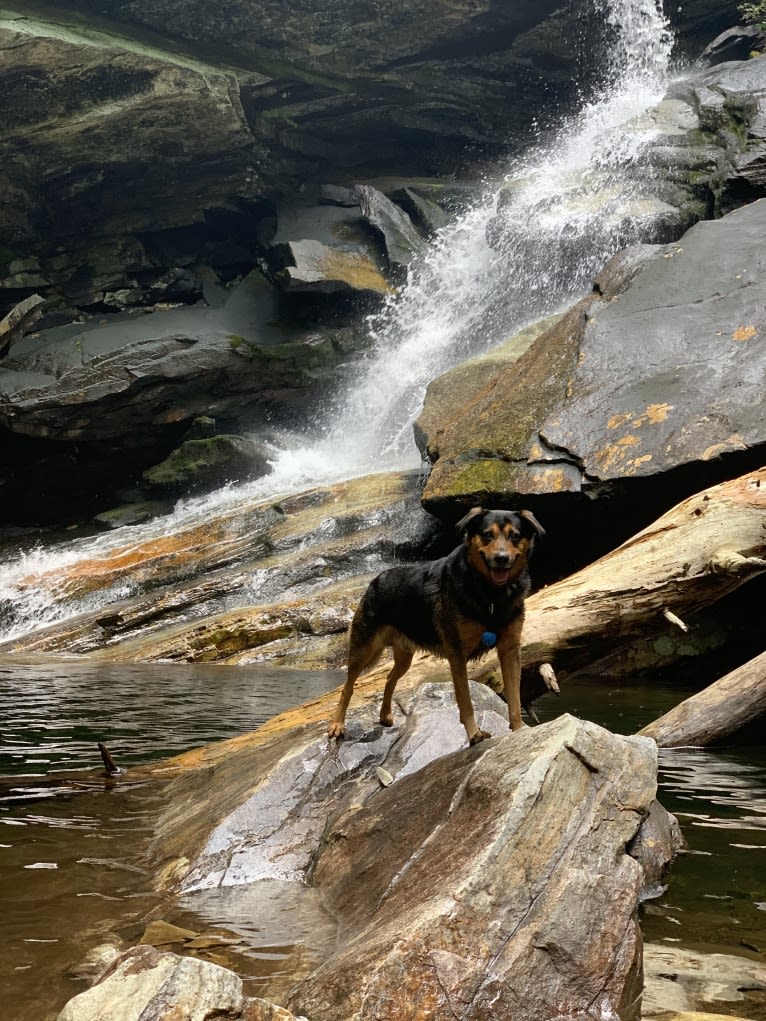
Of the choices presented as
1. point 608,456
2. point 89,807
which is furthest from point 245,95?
point 89,807

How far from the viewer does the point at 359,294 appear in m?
27.0

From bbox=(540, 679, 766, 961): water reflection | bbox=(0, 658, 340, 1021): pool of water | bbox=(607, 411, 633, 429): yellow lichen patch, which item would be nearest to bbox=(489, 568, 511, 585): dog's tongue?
bbox=(540, 679, 766, 961): water reflection

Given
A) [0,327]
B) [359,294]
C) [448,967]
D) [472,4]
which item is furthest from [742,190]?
[448,967]

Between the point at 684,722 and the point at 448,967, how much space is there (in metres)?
4.77

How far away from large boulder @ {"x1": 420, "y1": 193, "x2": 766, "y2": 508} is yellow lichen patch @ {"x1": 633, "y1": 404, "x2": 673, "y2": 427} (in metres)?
0.01

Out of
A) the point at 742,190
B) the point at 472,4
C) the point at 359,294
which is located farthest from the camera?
the point at 472,4

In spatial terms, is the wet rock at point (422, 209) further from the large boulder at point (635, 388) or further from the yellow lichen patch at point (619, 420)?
the yellow lichen patch at point (619, 420)

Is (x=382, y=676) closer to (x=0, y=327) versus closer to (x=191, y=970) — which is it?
(x=191, y=970)

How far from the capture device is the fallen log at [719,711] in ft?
22.5

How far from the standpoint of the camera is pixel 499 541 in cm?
474

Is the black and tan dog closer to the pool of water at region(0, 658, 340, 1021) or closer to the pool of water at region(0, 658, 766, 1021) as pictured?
the pool of water at region(0, 658, 766, 1021)

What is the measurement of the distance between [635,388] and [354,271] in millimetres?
16632

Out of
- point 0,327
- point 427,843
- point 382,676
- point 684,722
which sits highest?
point 0,327

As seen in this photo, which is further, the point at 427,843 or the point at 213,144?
the point at 213,144
